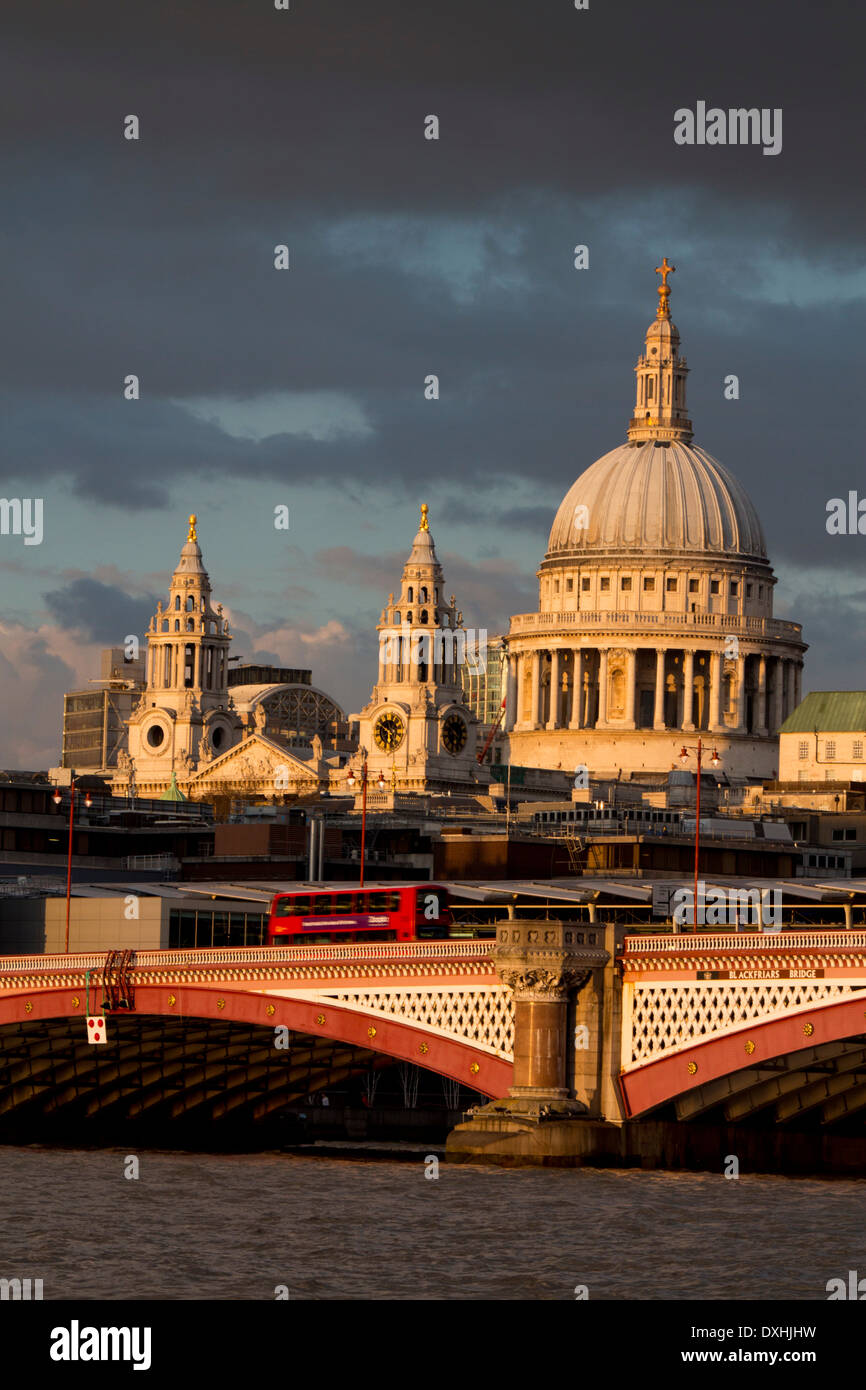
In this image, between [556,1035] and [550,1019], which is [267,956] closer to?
[550,1019]

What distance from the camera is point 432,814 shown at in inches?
7500

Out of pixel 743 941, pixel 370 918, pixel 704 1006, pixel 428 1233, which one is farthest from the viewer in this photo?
pixel 370 918

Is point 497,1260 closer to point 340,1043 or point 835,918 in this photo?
point 340,1043

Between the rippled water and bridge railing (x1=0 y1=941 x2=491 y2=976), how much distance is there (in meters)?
6.57

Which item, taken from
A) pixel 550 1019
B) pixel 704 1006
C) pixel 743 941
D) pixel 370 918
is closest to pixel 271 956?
pixel 370 918

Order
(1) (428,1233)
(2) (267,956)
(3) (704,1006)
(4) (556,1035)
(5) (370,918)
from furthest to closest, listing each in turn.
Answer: (5) (370,918), (2) (267,956), (4) (556,1035), (3) (704,1006), (1) (428,1233)

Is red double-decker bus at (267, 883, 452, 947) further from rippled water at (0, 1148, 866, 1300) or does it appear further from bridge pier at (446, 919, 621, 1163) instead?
rippled water at (0, 1148, 866, 1300)

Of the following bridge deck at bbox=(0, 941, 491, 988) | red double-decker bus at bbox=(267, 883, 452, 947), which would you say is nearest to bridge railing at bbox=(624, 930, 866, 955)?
bridge deck at bbox=(0, 941, 491, 988)

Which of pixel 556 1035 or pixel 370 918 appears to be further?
pixel 370 918

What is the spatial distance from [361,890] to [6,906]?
24.5 meters

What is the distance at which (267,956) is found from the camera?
9788cm

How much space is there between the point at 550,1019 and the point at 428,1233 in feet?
57.6

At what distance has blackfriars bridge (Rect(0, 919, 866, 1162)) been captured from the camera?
85375mm
